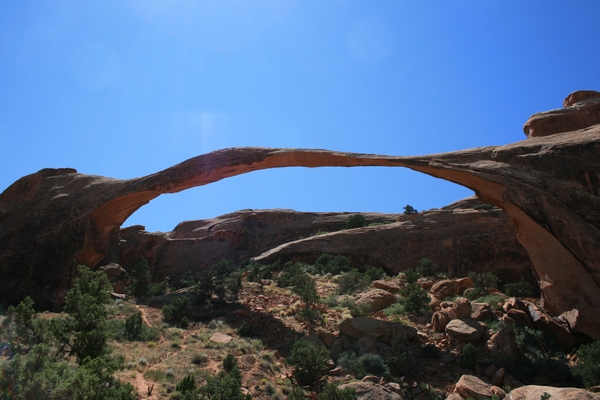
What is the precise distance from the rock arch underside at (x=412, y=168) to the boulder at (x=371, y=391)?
17.1 ft

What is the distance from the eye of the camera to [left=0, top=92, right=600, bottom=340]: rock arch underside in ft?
32.0

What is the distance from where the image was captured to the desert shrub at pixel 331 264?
21500mm

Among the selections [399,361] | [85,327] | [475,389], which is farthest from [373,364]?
[85,327]

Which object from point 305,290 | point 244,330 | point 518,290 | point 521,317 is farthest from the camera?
point 518,290

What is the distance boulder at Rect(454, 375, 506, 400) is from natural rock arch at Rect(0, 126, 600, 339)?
351 centimetres

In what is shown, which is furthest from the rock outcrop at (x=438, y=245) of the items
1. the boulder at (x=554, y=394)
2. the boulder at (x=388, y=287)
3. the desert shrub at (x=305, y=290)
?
the boulder at (x=554, y=394)

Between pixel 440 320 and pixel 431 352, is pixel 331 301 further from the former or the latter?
pixel 431 352

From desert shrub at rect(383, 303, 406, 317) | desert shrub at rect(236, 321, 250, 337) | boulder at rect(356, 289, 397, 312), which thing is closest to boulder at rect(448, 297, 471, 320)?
desert shrub at rect(383, 303, 406, 317)

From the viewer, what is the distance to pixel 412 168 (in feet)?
42.4

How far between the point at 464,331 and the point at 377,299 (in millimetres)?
3817

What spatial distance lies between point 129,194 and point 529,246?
1313 centimetres

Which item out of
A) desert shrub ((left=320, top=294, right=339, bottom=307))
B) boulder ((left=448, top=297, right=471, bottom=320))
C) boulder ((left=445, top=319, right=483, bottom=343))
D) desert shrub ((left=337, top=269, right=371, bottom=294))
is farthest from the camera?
desert shrub ((left=337, top=269, right=371, bottom=294))

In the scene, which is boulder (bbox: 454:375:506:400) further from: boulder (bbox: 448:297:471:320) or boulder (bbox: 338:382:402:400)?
boulder (bbox: 448:297:471:320)

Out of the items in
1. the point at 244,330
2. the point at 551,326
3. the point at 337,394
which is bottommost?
the point at 551,326
